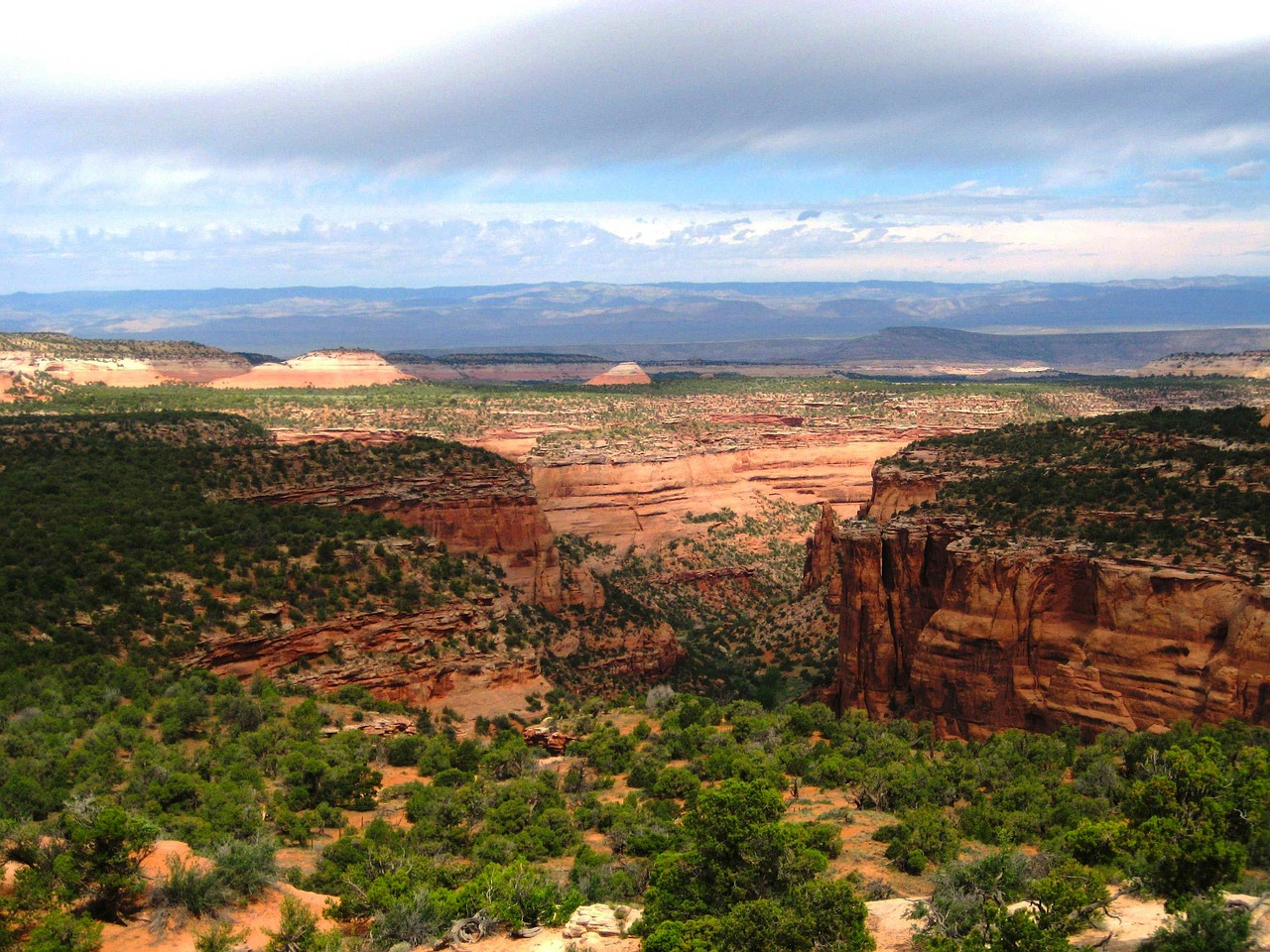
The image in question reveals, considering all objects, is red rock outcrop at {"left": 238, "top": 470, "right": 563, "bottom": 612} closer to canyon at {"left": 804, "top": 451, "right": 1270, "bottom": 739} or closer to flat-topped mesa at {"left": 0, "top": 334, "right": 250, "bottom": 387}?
canyon at {"left": 804, "top": 451, "right": 1270, "bottom": 739}

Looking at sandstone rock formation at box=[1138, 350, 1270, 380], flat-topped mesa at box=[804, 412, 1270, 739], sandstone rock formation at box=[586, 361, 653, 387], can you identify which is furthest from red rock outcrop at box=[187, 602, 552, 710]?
sandstone rock formation at box=[1138, 350, 1270, 380]

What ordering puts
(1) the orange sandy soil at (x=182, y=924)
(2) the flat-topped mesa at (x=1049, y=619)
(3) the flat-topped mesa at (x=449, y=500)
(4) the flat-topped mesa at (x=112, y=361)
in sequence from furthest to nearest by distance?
(4) the flat-topped mesa at (x=112, y=361), (3) the flat-topped mesa at (x=449, y=500), (2) the flat-topped mesa at (x=1049, y=619), (1) the orange sandy soil at (x=182, y=924)

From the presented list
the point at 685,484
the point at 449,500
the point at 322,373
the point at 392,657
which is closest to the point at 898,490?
the point at 449,500

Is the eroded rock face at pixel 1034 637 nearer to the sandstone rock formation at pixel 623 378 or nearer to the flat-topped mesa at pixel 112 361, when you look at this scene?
the flat-topped mesa at pixel 112 361

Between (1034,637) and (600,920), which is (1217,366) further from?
(600,920)

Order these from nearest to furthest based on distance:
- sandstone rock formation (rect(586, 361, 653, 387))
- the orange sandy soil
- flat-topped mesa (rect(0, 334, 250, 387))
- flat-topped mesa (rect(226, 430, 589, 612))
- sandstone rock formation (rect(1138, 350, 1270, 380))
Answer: the orange sandy soil → flat-topped mesa (rect(226, 430, 589, 612)) → flat-topped mesa (rect(0, 334, 250, 387)) → sandstone rock formation (rect(1138, 350, 1270, 380)) → sandstone rock formation (rect(586, 361, 653, 387))

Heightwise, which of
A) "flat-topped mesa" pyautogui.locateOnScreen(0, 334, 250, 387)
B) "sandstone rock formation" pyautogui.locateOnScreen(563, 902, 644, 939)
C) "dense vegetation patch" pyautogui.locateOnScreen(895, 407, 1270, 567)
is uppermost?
"flat-topped mesa" pyautogui.locateOnScreen(0, 334, 250, 387)

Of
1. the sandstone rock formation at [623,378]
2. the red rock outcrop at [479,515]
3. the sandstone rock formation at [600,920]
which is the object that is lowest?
the sandstone rock formation at [600,920]

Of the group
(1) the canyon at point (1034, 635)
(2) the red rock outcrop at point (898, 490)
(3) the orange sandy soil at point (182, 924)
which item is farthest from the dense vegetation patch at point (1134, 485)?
(3) the orange sandy soil at point (182, 924)
